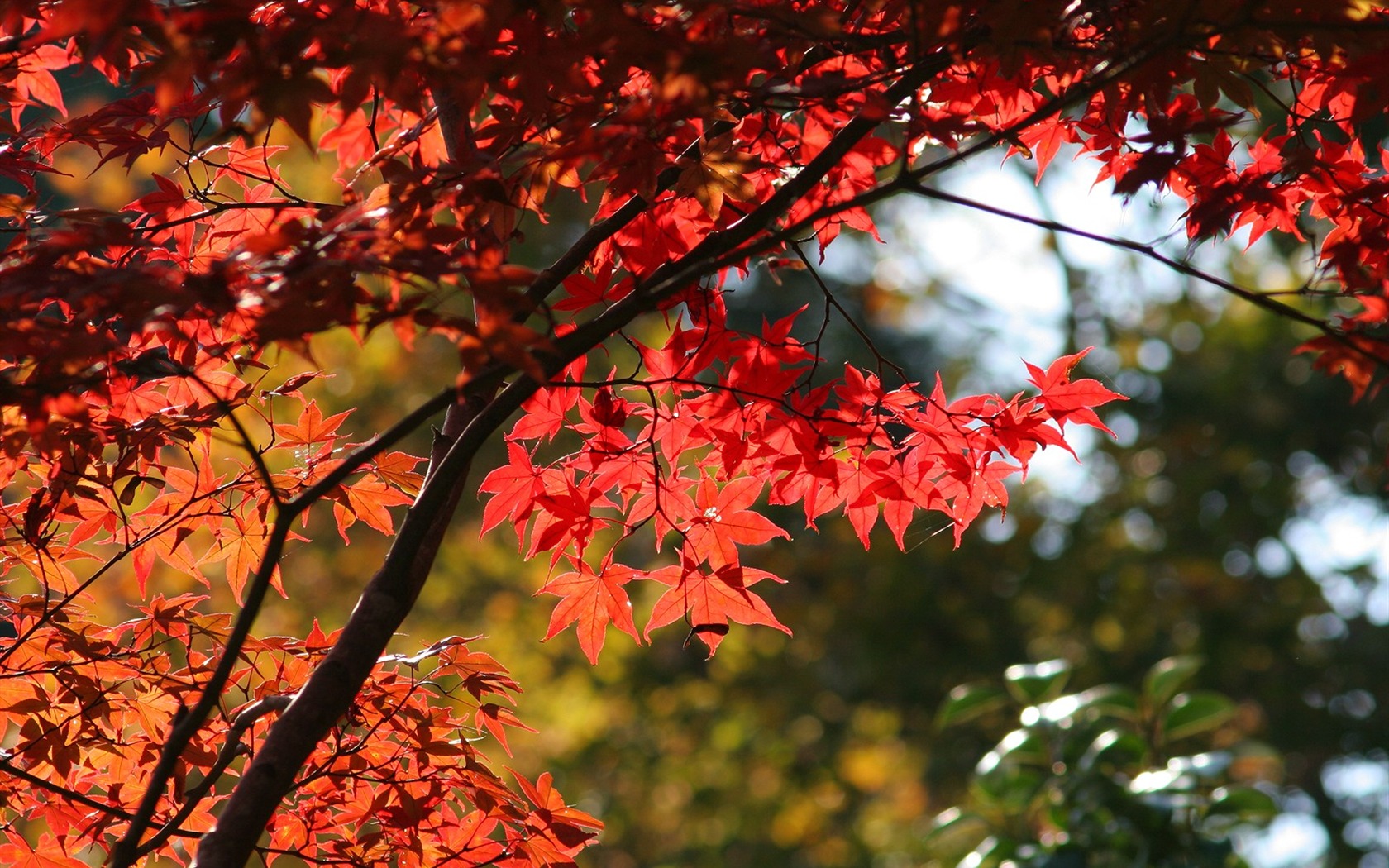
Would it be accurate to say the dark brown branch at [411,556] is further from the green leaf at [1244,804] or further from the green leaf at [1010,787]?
the green leaf at [1244,804]

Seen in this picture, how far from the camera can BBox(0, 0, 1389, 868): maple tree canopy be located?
1.04 m

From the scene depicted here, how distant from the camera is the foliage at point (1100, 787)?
10.5 ft

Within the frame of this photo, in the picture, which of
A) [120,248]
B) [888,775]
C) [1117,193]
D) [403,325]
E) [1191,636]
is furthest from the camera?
[888,775]

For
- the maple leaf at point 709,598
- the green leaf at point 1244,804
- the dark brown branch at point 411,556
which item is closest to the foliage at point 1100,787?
the green leaf at point 1244,804

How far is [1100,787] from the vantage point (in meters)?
3.26

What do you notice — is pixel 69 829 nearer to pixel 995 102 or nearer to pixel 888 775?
pixel 995 102

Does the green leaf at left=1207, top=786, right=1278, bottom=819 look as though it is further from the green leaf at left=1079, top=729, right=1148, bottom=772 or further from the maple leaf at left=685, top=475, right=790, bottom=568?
the maple leaf at left=685, top=475, right=790, bottom=568

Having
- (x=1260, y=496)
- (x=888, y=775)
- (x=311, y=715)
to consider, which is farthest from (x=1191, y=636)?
(x=311, y=715)

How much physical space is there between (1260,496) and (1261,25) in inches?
286

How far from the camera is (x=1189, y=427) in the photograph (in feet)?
24.9

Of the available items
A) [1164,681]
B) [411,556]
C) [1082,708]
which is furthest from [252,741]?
[1164,681]

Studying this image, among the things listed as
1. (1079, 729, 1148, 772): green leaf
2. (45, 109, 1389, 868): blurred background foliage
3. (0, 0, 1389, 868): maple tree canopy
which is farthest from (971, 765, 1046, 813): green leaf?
(45, 109, 1389, 868): blurred background foliage

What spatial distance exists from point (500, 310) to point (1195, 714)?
334 centimetres

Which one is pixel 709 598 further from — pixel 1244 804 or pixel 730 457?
pixel 1244 804
